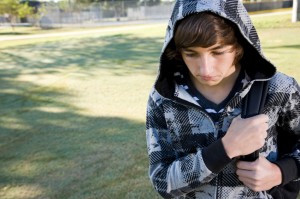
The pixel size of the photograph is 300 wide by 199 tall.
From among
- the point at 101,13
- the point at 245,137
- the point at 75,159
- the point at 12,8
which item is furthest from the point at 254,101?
the point at 101,13

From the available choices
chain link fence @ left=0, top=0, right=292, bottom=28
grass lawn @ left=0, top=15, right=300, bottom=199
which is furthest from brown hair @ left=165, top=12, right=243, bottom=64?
chain link fence @ left=0, top=0, right=292, bottom=28

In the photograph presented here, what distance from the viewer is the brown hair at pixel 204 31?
1105mm

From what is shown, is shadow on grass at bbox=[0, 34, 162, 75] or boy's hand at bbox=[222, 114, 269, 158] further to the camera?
shadow on grass at bbox=[0, 34, 162, 75]

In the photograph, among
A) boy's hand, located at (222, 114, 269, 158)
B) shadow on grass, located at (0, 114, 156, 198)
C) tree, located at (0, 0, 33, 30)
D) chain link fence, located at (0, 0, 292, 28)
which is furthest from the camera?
chain link fence, located at (0, 0, 292, 28)

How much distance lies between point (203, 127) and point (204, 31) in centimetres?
32

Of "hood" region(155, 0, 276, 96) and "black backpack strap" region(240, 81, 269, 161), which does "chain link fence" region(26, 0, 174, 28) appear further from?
"black backpack strap" region(240, 81, 269, 161)

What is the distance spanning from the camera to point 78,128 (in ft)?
13.3

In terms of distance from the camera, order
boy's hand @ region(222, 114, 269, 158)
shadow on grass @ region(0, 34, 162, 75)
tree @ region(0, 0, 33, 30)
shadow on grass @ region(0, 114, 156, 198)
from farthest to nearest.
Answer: tree @ region(0, 0, 33, 30), shadow on grass @ region(0, 34, 162, 75), shadow on grass @ region(0, 114, 156, 198), boy's hand @ region(222, 114, 269, 158)

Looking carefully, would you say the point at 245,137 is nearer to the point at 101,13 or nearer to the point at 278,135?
the point at 278,135

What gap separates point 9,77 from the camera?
23.7 feet

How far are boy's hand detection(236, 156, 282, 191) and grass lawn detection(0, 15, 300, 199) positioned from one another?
1.47m

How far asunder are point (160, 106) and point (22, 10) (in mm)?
30967

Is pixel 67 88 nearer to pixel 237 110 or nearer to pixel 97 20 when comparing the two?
pixel 237 110

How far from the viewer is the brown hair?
1105mm
